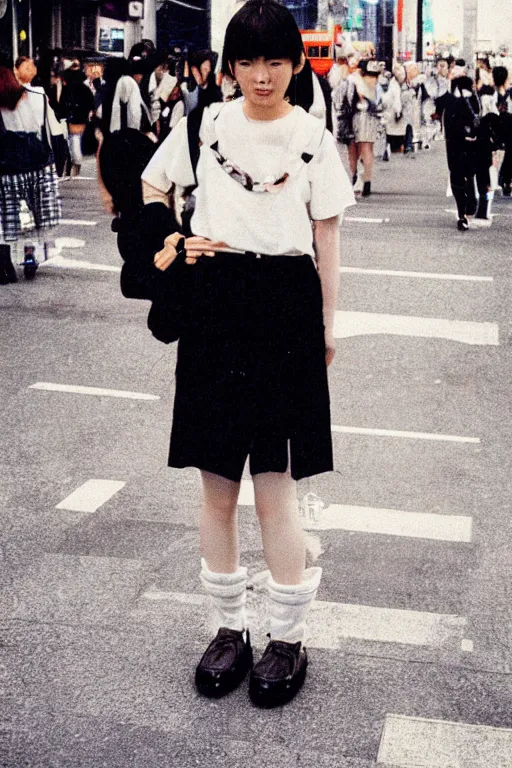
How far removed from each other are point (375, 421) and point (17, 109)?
474 centimetres

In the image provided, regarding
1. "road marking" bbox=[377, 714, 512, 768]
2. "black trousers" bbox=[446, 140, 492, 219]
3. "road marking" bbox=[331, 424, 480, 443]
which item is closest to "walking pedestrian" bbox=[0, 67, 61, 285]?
"road marking" bbox=[331, 424, 480, 443]

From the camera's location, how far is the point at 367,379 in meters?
7.39

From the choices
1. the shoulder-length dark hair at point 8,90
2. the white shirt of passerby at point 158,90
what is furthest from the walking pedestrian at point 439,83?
the shoulder-length dark hair at point 8,90

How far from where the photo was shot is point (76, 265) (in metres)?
11.3

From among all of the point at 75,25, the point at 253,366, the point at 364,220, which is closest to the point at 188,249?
the point at 253,366

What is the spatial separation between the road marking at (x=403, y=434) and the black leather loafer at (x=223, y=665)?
2796mm

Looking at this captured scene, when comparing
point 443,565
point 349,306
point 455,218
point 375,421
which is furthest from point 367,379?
point 455,218

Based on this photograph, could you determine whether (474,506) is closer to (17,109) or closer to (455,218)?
(17,109)

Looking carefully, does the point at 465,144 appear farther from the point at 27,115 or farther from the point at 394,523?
the point at 394,523

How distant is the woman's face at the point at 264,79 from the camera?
318 cm

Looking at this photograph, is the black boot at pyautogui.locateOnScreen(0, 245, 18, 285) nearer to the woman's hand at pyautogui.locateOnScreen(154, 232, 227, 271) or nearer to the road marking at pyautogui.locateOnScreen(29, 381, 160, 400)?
the road marking at pyautogui.locateOnScreen(29, 381, 160, 400)

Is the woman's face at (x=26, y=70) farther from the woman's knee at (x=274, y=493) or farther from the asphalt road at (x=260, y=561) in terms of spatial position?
the woman's knee at (x=274, y=493)

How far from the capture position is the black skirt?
3.29 m

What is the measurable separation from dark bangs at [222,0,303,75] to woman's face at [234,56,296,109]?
2 cm
